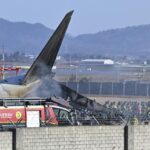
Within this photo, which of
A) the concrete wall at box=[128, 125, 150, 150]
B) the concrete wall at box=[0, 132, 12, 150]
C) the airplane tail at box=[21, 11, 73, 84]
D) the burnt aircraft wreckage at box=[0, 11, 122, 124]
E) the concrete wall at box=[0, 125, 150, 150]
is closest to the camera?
the concrete wall at box=[0, 132, 12, 150]

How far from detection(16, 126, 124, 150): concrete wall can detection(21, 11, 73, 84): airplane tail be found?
15114 mm

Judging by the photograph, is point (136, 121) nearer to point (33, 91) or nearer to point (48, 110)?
point (48, 110)

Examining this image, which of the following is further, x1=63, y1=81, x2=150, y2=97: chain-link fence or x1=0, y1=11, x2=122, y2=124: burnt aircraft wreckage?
x1=63, y1=81, x2=150, y2=97: chain-link fence

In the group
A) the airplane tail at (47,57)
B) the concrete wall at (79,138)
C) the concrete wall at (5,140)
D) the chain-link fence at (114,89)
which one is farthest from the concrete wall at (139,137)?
the chain-link fence at (114,89)

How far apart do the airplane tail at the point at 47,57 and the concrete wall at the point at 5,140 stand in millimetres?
17132

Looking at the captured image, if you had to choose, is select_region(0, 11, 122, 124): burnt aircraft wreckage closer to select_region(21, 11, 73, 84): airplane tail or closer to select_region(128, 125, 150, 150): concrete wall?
select_region(21, 11, 73, 84): airplane tail

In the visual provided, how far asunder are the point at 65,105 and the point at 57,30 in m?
9.96

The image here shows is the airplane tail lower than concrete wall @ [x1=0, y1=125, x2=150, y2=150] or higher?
higher

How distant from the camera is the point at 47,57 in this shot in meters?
51.2

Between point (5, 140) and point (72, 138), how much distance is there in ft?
10.8

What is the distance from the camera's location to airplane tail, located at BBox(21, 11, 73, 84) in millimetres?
50844

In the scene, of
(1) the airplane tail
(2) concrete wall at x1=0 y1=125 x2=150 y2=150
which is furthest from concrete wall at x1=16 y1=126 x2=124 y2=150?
(1) the airplane tail

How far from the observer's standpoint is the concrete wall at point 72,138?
34125 mm

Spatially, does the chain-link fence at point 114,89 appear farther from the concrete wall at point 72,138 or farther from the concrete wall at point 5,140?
the concrete wall at point 5,140
